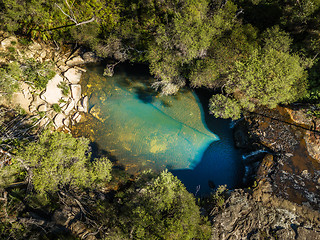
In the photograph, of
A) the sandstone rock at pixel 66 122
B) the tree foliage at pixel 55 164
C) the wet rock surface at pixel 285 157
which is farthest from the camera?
the sandstone rock at pixel 66 122

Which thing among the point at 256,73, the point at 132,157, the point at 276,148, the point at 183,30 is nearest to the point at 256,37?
the point at 256,73

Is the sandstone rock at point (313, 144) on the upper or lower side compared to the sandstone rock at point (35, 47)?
upper

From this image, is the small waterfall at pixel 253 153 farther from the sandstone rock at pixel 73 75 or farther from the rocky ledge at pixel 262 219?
the sandstone rock at pixel 73 75

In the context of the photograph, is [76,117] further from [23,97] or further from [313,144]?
[313,144]

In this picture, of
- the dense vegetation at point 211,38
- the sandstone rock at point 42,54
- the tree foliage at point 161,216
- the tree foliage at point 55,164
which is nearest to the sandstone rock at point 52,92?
the sandstone rock at point 42,54

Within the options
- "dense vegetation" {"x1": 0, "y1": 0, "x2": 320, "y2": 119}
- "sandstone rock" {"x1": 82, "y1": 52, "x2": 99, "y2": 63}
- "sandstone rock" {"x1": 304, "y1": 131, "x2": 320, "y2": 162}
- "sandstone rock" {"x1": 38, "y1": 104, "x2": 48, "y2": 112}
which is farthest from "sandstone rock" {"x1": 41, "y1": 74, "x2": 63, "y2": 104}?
"sandstone rock" {"x1": 304, "y1": 131, "x2": 320, "y2": 162}

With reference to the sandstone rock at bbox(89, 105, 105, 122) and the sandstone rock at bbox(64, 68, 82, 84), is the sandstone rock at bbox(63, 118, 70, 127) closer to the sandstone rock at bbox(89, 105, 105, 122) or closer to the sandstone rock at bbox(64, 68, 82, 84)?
Answer: the sandstone rock at bbox(89, 105, 105, 122)

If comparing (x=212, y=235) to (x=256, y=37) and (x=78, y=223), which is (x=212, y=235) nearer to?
(x=78, y=223)
